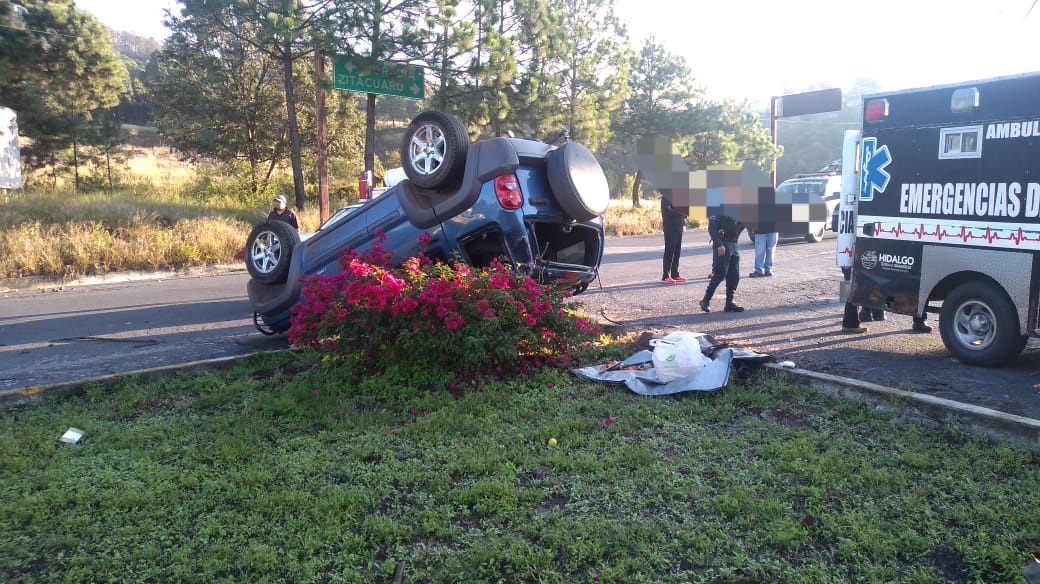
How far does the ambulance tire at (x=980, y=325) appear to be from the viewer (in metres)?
6.21

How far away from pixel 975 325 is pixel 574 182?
392 cm

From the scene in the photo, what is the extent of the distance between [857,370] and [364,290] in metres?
4.40

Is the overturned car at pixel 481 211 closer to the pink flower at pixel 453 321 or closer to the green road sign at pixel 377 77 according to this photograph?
the pink flower at pixel 453 321

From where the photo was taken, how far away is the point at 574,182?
6.86 metres

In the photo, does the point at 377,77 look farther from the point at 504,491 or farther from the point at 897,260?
the point at 504,491

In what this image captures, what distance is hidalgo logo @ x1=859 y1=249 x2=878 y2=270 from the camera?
23.9ft

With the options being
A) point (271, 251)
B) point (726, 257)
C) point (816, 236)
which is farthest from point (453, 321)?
point (816, 236)

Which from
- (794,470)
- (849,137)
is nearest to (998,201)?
(849,137)

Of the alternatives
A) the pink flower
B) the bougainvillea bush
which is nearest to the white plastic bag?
the bougainvillea bush

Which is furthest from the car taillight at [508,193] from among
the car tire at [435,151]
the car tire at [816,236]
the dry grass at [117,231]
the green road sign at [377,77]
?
the car tire at [816,236]

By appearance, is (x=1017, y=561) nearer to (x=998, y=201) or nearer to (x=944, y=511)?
(x=944, y=511)

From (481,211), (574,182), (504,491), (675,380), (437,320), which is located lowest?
(504,491)

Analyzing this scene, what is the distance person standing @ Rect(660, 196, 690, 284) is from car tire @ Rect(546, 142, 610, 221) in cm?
402

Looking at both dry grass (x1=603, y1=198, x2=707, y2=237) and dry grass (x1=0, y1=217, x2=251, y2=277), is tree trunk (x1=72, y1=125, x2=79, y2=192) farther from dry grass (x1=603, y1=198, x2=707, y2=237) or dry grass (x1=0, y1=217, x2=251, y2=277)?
dry grass (x1=603, y1=198, x2=707, y2=237)
